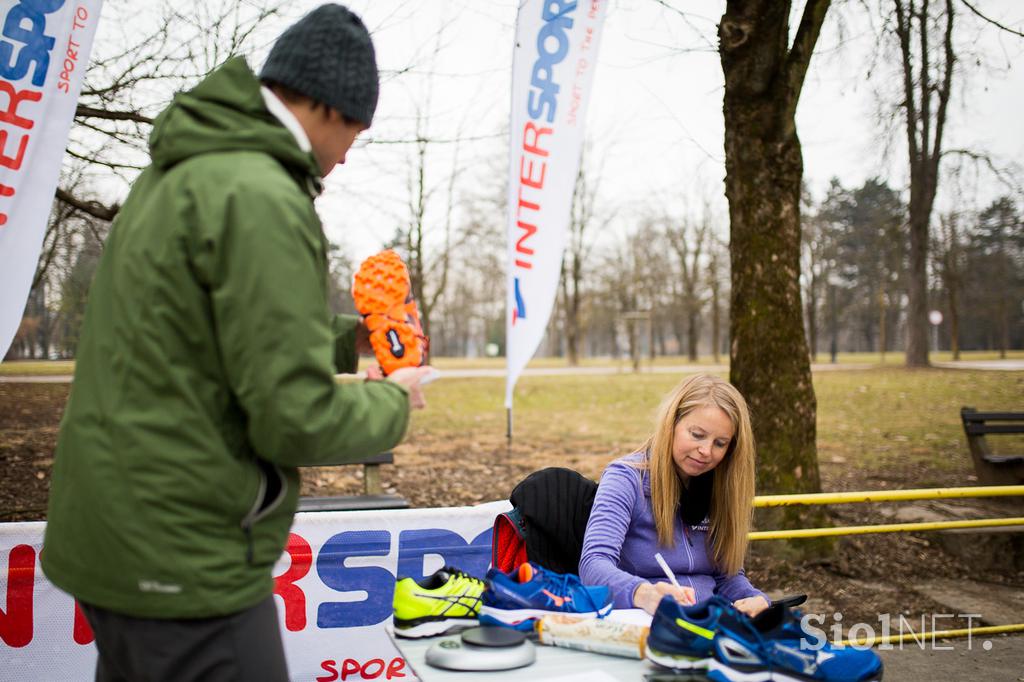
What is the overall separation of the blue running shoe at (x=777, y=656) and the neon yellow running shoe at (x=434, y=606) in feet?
2.22

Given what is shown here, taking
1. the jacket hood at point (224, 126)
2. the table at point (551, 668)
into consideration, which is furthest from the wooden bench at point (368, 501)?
the jacket hood at point (224, 126)

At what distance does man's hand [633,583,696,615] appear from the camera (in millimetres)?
2461

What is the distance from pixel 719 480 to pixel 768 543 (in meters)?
3.47

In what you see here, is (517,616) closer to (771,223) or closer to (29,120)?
(29,120)

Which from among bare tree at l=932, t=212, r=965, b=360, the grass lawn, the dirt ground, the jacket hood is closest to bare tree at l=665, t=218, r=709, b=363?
bare tree at l=932, t=212, r=965, b=360

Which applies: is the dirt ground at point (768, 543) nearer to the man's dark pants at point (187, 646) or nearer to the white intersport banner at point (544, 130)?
the white intersport banner at point (544, 130)

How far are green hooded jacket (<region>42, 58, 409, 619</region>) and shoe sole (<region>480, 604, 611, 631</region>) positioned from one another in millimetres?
869

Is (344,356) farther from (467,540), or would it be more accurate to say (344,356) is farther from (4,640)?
(4,640)

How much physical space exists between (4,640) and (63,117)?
9.02ft

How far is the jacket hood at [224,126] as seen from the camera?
1.50 meters

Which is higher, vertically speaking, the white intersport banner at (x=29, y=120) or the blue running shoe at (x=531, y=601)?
the white intersport banner at (x=29, y=120)

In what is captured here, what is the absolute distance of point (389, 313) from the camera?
1.87m

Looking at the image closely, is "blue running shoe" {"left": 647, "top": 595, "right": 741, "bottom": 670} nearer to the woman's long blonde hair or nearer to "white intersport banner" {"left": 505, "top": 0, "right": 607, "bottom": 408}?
the woman's long blonde hair

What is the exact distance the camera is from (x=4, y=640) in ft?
11.4
